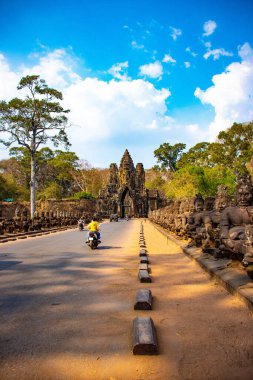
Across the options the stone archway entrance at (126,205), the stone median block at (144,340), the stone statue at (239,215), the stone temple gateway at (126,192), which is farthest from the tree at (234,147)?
the stone median block at (144,340)

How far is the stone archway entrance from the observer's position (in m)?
69.2

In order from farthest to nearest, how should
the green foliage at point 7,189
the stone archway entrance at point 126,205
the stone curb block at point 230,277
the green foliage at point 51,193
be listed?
the stone archway entrance at point 126,205 < the green foliage at point 51,193 < the green foliage at point 7,189 < the stone curb block at point 230,277

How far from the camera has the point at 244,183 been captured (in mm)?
7426

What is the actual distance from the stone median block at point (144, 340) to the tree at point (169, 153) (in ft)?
250

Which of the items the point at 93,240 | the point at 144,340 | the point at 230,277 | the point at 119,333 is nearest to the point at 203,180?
the point at 93,240

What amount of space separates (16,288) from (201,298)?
3.04 meters

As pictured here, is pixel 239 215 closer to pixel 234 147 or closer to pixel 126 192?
pixel 234 147

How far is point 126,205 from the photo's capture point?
72.1 meters

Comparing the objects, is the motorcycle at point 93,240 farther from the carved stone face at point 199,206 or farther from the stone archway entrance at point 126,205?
the stone archway entrance at point 126,205

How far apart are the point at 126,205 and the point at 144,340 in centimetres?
6900

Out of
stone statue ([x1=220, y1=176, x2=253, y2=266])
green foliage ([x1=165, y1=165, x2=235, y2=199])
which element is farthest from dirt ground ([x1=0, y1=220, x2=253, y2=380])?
green foliage ([x1=165, y1=165, x2=235, y2=199])

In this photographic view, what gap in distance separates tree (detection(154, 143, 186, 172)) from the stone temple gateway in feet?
34.9

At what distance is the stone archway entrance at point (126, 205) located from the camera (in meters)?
69.2

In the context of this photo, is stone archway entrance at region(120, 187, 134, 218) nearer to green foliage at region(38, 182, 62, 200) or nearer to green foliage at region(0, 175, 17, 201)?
green foliage at region(38, 182, 62, 200)
